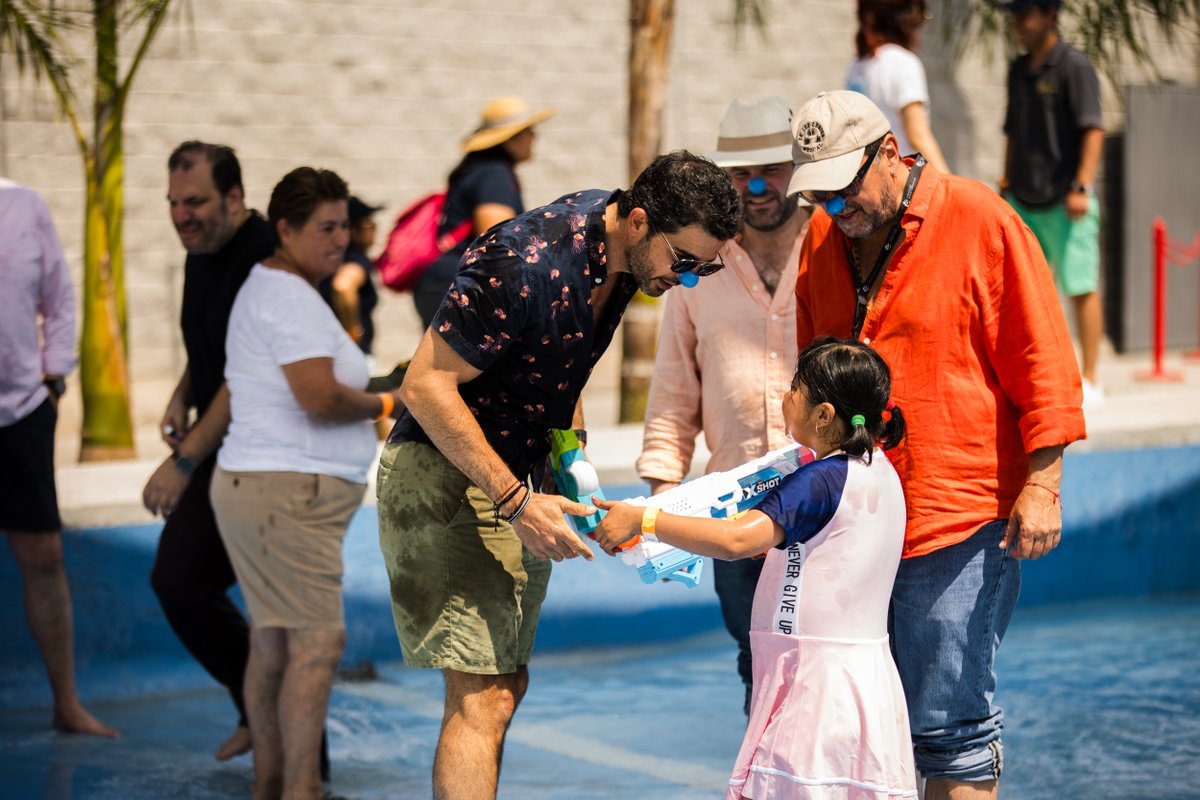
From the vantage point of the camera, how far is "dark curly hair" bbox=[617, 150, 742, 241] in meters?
3.51

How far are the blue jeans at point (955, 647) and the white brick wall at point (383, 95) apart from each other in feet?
21.6

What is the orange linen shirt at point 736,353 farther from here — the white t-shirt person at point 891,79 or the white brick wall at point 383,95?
the white brick wall at point 383,95

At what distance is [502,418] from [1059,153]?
5.47 m

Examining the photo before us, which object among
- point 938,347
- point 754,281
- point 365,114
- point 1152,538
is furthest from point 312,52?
point 938,347

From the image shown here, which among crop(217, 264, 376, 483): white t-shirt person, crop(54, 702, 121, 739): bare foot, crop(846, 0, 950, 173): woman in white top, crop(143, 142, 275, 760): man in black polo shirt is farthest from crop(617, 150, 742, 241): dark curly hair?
crop(846, 0, 950, 173): woman in white top

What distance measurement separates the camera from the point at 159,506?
4898mm

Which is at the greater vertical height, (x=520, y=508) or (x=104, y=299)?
(x=104, y=299)

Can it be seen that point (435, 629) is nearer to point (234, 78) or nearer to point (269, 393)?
point (269, 393)

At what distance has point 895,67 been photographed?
7.60m

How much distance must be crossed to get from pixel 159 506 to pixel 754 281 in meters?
1.86

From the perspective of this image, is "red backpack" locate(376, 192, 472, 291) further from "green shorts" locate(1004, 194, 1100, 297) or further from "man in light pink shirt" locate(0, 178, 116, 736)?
"green shorts" locate(1004, 194, 1100, 297)

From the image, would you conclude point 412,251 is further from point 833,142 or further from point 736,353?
point 833,142

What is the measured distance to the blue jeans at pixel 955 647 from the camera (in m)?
3.67

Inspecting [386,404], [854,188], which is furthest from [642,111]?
[854,188]
